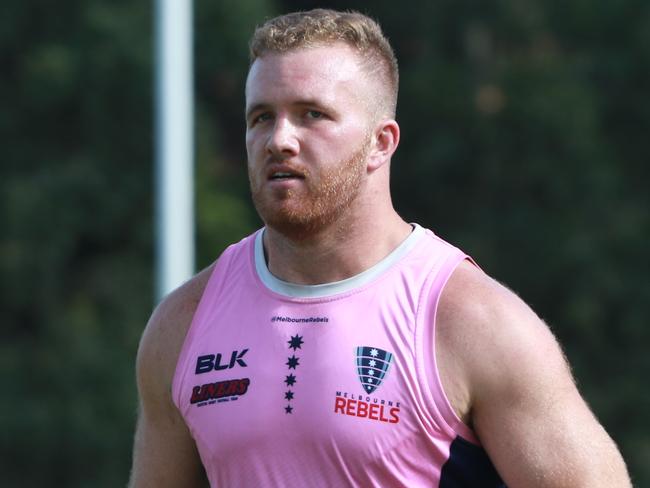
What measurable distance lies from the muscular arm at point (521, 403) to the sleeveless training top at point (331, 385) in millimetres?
54

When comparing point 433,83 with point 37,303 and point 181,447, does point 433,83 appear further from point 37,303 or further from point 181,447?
point 181,447

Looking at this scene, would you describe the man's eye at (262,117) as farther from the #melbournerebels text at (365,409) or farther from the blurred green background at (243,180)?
the blurred green background at (243,180)

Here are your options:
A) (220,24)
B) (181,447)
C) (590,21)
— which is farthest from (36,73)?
(181,447)

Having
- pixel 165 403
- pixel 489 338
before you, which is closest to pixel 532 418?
pixel 489 338

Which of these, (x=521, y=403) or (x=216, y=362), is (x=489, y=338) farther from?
(x=216, y=362)

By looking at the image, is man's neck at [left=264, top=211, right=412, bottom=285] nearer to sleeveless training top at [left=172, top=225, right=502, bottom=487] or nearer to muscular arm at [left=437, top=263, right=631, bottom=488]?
sleeveless training top at [left=172, top=225, right=502, bottom=487]

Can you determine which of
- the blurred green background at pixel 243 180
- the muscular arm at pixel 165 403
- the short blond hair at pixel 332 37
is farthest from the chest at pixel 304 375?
the blurred green background at pixel 243 180

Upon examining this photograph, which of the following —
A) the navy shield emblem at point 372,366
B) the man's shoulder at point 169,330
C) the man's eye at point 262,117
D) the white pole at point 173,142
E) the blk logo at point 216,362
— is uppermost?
the white pole at point 173,142

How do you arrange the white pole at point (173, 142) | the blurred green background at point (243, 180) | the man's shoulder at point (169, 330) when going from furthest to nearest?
the blurred green background at point (243, 180), the white pole at point (173, 142), the man's shoulder at point (169, 330)

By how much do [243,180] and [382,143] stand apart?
617 inches

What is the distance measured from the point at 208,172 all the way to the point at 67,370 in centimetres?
285

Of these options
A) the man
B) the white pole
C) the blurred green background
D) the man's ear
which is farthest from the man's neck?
the blurred green background

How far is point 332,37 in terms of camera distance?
361 centimetres

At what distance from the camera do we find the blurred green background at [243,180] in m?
17.6
